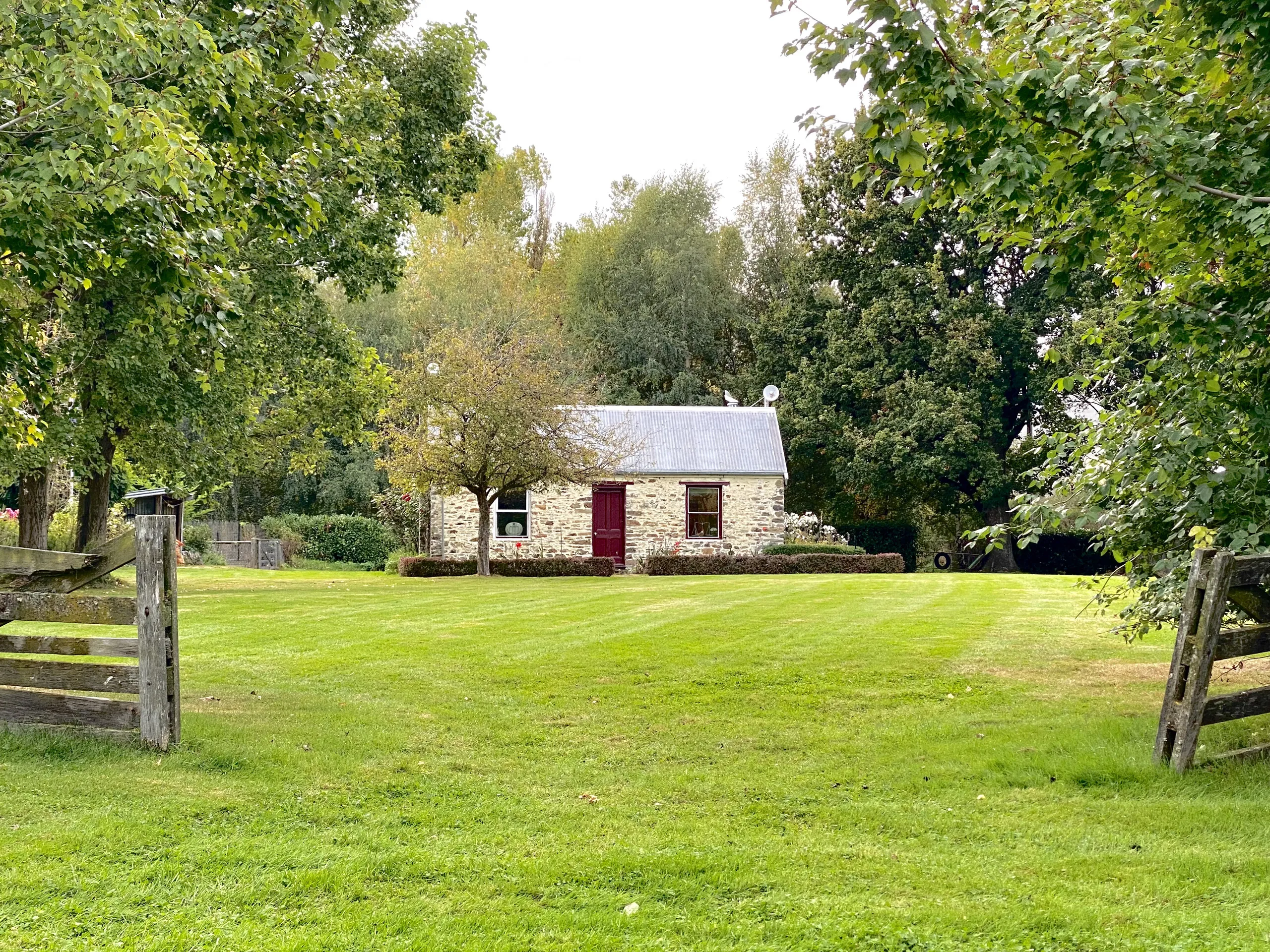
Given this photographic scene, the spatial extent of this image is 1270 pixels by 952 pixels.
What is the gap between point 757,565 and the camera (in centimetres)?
2664

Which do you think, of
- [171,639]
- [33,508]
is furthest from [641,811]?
[33,508]

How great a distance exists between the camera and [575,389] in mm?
25766

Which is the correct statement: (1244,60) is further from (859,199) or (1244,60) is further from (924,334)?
(859,199)

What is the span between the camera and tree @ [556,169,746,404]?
40.7 meters

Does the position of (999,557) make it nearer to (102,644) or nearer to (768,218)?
(768,218)

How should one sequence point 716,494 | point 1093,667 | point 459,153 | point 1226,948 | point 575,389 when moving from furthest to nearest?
point 716,494 < point 575,389 < point 459,153 < point 1093,667 < point 1226,948

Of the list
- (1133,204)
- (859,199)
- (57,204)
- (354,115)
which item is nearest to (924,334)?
(859,199)

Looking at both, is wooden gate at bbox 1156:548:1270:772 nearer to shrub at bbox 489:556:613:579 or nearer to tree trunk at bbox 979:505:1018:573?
shrub at bbox 489:556:613:579

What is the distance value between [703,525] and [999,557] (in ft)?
32.7

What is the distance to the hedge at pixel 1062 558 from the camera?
99.7 feet

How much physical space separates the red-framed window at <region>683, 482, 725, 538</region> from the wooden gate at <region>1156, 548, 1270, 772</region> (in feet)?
75.9

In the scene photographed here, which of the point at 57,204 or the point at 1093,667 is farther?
the point at 1093,667

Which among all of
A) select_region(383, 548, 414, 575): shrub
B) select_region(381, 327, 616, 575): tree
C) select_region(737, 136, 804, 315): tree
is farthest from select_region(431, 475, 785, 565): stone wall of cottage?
select_region(737, 136, 804, 315): tree

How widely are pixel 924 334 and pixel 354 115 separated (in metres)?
21.3
